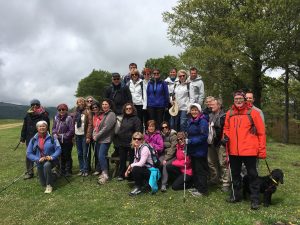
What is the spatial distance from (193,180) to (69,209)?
4.22 meters

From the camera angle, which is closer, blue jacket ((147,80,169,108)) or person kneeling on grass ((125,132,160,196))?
person kneeling on grass ((125,132,160,196))

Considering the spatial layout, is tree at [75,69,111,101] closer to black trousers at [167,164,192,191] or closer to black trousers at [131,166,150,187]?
black trousers at [167,164,192,191]

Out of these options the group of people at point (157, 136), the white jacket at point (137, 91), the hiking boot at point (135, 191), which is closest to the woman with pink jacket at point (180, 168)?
the group of people at point (157, 136)

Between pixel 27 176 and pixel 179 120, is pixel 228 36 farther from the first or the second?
pixel 27 176

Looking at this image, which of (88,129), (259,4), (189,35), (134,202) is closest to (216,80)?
(189,35)

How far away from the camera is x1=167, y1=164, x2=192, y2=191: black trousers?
39.7 feet

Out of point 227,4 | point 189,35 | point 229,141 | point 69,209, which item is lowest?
point 69,209

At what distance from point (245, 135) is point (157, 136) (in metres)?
3.57

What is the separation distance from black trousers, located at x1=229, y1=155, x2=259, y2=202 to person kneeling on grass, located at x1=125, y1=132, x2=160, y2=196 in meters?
2.63

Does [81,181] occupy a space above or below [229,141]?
below

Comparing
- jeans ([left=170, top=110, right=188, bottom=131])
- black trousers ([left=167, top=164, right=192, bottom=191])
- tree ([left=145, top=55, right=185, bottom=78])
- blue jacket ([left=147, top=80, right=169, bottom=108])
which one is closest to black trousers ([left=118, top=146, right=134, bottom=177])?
black trousers ([left=167, top=164, right=192, bottom=191])

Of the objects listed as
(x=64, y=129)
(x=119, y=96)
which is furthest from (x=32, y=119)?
(x=119, y=96)

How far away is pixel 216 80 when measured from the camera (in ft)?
117

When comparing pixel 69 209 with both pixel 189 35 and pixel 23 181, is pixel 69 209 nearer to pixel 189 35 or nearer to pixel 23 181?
pixel 23 181
